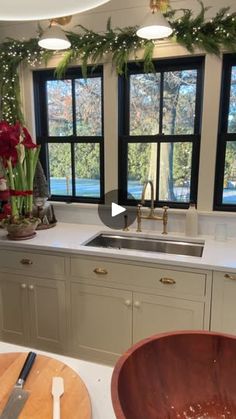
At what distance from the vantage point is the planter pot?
221cm

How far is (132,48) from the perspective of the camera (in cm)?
230

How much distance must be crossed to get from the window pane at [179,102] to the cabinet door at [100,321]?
1349 millimetres

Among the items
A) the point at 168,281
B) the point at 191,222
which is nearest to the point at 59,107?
the point at 191,222

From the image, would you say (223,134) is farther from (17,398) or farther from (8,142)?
(17,398)

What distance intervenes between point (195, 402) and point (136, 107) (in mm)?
2205

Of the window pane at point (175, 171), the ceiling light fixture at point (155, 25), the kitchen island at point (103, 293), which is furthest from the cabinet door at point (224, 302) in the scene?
the ceiling light fixture at point (155, 25)

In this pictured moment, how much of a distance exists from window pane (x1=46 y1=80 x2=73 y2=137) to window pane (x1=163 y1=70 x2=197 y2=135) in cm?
85

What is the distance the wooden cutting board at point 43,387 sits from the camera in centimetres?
70

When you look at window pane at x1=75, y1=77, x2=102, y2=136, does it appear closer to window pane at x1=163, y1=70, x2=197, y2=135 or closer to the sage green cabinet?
window pane at x1=163, y1=70, x2=197, y2=135

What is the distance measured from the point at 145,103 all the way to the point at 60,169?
97cm

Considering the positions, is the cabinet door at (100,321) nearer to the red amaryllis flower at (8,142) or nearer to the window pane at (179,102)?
the red amaryllis flower at (8,142)

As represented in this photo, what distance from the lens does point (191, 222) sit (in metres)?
2.34

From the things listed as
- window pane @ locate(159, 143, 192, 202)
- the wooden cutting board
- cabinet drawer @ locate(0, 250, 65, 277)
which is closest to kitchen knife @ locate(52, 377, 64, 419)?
the wooden cutting board

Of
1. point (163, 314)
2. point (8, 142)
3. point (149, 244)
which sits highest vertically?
point (8, 142)
